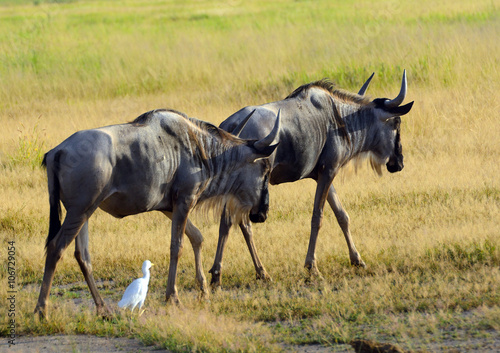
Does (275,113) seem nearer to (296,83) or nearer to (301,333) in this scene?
(301,333)

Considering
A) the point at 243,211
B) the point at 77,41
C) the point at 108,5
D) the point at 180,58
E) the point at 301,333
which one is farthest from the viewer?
the point at 108,5

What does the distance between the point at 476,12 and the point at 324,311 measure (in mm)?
22847

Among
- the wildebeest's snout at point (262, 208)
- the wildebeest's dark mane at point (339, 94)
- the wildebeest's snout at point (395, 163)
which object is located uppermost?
the wildebeest's dark mane at point (339, 94)

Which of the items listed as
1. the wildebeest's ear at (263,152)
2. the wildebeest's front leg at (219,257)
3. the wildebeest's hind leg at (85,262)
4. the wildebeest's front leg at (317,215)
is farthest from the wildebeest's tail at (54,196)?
the wildebeest's front leg at (317,215)

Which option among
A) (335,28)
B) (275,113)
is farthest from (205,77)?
(275,113)

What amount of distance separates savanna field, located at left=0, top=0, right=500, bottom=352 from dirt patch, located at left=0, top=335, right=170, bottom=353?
10 cm

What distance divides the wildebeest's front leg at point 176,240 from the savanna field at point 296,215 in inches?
5.7

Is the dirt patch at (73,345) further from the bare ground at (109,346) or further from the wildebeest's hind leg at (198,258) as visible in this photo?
the wildebeest's hind leg at (198,258)

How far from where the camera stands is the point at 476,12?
27.0m

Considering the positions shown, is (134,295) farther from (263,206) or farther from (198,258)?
(263,206)

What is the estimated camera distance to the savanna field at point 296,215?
6184 mm

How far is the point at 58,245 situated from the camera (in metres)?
6.36

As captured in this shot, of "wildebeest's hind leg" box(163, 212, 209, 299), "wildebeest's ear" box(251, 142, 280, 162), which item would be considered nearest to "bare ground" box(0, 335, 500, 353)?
"wildebeest's hind leg" box(163, 212, 209, 299)

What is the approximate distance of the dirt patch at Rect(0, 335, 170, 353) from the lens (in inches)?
230
